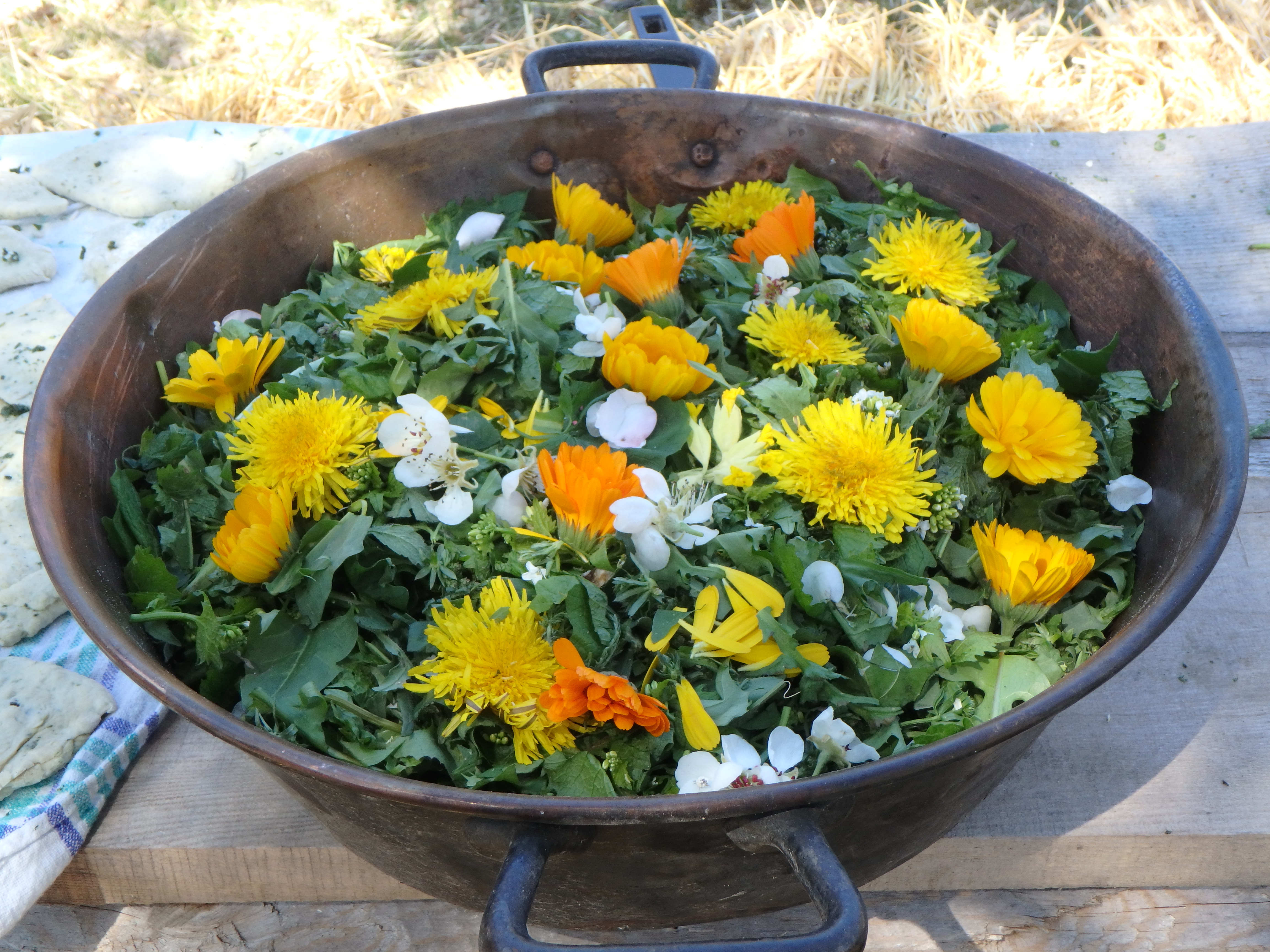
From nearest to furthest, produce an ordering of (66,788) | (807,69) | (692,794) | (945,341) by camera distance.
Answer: (692,794), (945,341), (66,788), (807,69)

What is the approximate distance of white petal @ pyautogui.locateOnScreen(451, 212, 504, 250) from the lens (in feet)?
3.85

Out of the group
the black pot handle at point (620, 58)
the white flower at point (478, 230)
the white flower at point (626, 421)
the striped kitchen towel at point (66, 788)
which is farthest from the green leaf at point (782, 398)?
the striped kitchen towel at point (66, 788)

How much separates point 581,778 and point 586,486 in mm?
218

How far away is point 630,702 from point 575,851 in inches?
4.3

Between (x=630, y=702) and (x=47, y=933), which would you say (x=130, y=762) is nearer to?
(x=47, y=933)

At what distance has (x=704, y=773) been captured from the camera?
73 centimetres

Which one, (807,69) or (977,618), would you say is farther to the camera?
(807,69)

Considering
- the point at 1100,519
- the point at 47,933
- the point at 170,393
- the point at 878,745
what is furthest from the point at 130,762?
the point at 1100,519

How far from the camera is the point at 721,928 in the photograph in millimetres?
1100

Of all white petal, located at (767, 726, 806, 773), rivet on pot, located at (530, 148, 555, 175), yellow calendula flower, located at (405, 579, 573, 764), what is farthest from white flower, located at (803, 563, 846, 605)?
rivet on pot, located at (530, 148, 555, 175)

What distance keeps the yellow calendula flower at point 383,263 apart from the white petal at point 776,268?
39 centimetres

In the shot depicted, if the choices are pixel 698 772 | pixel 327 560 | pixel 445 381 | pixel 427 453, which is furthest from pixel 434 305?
pixel 698 772

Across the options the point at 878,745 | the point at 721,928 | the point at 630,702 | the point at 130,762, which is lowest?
the point at 721,928

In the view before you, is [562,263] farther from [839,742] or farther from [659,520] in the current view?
[839,742]
